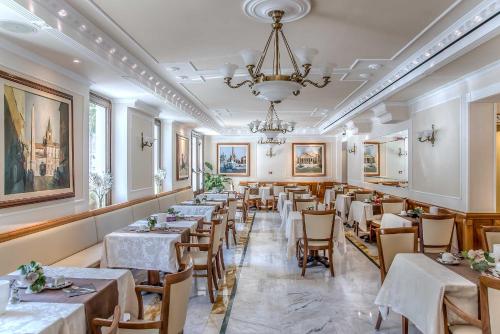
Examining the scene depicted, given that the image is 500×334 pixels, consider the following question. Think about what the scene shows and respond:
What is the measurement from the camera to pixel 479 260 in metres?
2.88

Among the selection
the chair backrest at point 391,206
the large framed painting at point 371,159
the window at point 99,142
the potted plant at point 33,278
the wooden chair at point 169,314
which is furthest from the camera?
the large framed painting at point 371,159

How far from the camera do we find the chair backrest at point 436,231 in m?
4.92

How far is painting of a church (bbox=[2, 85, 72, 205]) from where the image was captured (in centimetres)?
380

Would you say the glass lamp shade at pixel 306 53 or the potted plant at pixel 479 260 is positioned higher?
the glass lamp shade at pixel 306 53

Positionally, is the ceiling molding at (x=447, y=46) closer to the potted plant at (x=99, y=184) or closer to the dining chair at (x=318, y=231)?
the dining chair at (x=318, y=231)

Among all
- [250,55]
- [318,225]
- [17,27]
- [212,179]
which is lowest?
[318,225]

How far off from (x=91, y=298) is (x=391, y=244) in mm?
2809

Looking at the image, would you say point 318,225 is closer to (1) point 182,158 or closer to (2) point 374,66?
(2) point 374,66

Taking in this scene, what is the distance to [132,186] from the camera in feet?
22.9

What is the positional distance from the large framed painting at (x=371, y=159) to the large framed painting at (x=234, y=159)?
526 centimetres

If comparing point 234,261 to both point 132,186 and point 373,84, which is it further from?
point 373,84

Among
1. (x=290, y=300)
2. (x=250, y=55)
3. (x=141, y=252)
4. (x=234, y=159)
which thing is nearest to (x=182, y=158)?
(x=234, y=159)

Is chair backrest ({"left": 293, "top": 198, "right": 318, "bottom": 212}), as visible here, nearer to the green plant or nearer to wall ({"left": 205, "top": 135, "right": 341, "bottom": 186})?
the green plant

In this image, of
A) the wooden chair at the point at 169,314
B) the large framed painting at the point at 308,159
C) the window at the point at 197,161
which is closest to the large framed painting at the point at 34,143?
the wooden chair at the point at 169,314
